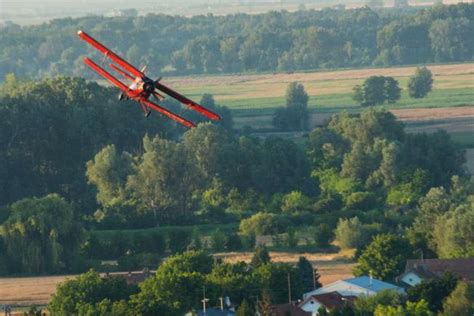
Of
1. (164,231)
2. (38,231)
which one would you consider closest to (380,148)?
(164,231)

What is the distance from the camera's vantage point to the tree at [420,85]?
5850 inches

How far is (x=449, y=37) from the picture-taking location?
198 meters

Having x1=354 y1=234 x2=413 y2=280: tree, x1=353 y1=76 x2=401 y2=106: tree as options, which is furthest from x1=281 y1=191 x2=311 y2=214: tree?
x1=353 y1=76 x2=401 y2=106: tree

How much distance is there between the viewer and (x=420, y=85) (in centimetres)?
14912

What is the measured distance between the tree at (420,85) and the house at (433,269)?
8562 cm

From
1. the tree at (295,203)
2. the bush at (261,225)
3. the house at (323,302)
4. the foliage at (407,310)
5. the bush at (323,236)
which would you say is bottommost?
the foliage at (407,310)

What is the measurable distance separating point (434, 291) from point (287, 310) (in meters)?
4.22

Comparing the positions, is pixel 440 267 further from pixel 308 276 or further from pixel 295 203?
pixel 295 203

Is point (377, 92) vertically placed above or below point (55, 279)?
above

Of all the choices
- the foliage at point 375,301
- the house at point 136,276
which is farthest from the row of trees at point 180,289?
the foliage at point 375,301

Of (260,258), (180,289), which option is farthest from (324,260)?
(180,289)

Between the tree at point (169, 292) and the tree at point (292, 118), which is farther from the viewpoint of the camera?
the tree at point (292, 118)

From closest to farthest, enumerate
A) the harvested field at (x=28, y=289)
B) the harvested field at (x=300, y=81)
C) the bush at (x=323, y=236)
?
the harvested field at (x=28, y=289)
the bush at (x=323, y=236)
the harvested field at (x=300, y=81)

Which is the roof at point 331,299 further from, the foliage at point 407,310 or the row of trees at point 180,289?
the foliage at point 407,310
